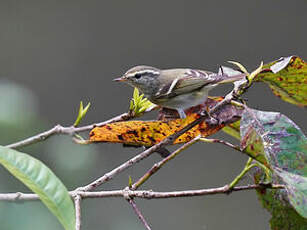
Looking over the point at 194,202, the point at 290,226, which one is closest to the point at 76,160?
the point at 290,226

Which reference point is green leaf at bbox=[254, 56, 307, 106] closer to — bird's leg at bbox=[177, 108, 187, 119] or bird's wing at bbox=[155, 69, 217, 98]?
bird's leg at bbox=[177, 108, 187, 119]

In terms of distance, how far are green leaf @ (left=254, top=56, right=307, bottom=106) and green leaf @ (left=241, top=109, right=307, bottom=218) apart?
2.8 inches

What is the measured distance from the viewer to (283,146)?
1.88 ft

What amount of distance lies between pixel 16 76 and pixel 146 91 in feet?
5.96

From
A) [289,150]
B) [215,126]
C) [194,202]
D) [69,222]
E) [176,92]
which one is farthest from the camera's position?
[194,202]

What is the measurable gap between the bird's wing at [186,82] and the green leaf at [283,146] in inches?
14.8

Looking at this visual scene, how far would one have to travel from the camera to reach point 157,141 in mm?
674

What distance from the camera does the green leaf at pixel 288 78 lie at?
63cm

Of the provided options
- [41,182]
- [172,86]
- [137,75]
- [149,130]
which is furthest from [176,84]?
[41,182]

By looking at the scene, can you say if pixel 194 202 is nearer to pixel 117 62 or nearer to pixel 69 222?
pixel 117 62

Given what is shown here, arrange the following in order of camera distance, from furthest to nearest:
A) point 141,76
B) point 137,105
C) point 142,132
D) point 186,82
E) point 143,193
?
1. point 141,76
2. point 186,82
3. point 137,105
4. point 142,132
5. point 143,193

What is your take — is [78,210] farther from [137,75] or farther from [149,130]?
[137,75]

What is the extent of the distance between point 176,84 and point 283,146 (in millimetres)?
530

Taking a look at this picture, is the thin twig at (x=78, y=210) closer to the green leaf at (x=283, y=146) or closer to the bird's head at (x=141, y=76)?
the green leaf at (x=283, y=146)
